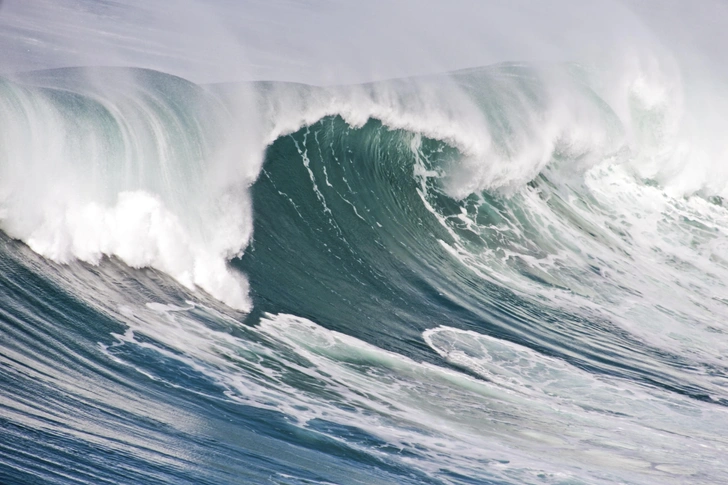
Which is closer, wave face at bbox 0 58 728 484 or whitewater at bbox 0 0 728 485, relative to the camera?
wave face at bbox 0 58 728 484

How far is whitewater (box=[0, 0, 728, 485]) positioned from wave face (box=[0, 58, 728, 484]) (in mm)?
33

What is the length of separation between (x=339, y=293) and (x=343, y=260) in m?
0.97

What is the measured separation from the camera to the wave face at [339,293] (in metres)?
5.96

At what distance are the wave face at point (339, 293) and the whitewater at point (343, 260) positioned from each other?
33mm

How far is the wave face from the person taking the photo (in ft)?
19.5

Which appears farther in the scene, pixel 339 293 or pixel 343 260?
pixel 343 260

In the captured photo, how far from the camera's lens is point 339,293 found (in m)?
9.66

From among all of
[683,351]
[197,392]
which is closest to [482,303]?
[683,351]

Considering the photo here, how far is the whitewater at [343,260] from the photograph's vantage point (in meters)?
6.12

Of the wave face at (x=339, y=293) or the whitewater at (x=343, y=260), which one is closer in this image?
the wave face at (x=339, y=293)

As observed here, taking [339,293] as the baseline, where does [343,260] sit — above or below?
above

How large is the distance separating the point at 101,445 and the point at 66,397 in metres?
0.69

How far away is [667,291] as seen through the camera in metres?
12.8

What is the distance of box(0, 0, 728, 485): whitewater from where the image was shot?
612cm
